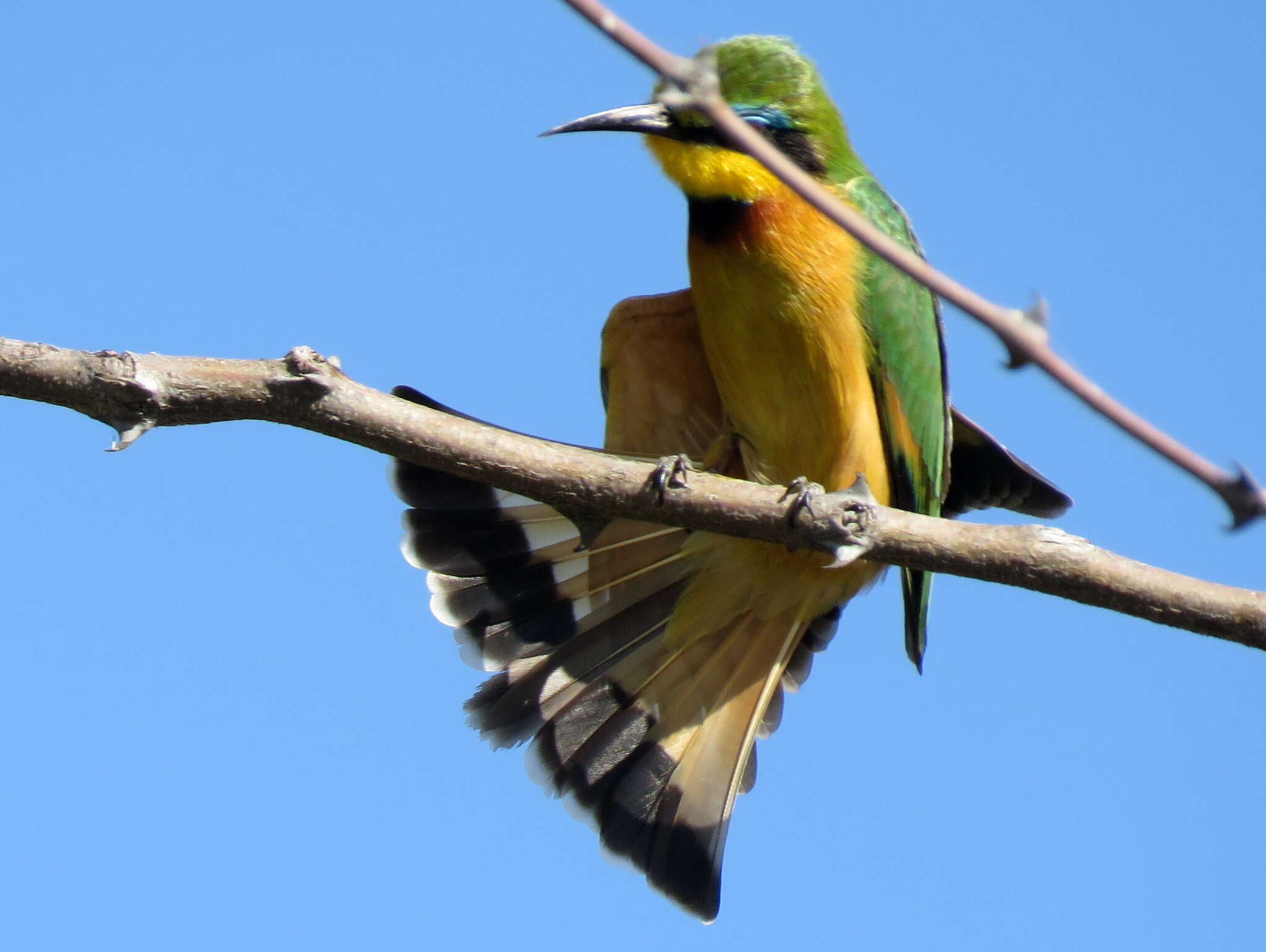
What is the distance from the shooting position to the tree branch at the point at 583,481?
12.4 ft

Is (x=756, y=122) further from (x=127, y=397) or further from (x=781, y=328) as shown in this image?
(x=127, y=397)

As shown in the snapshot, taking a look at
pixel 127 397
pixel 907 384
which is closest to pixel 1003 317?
pixel 127 397

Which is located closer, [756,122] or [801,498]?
[801,498]

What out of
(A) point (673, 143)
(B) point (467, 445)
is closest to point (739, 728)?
(A) point (673, 143)

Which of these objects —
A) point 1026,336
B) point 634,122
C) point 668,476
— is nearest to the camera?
point 1026,336

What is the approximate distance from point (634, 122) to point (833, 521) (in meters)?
2.44

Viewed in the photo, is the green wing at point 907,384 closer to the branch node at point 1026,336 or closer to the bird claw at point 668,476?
the bird claw at point 668,476

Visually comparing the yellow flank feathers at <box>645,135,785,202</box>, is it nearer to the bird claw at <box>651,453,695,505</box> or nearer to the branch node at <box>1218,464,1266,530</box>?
the bird claw at <box>651,453,695,505</box>

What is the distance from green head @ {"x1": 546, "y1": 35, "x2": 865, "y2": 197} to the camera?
6105mm

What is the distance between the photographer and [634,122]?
5891 mm

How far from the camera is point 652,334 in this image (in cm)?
659

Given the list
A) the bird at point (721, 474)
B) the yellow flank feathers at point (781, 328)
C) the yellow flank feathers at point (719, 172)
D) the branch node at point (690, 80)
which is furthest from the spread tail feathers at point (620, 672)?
the branch node at point (690, 80)

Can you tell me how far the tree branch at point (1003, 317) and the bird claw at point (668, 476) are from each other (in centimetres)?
233

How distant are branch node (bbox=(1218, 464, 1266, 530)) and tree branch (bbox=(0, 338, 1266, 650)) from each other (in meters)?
2.49
